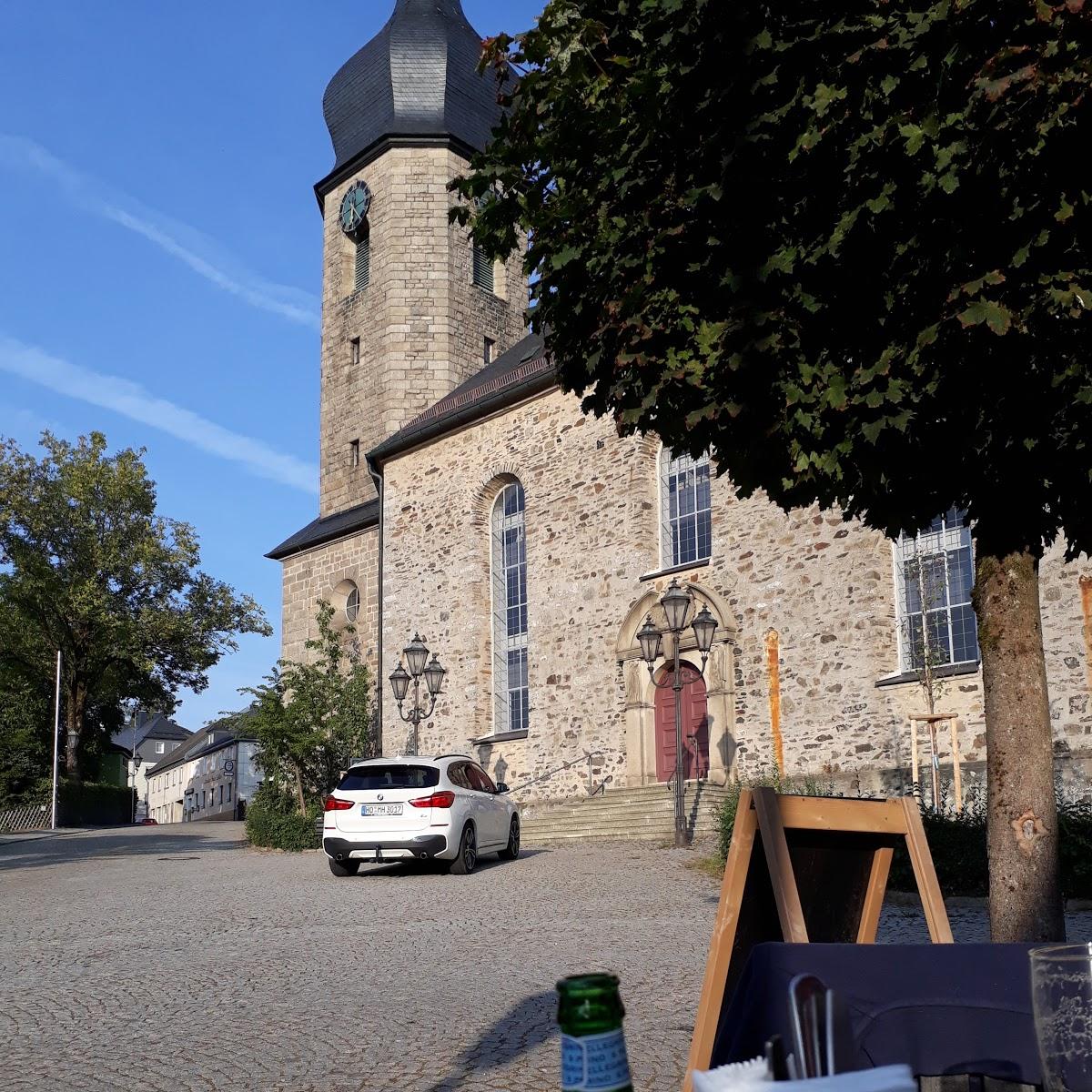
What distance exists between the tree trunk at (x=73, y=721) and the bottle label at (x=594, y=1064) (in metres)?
41.2

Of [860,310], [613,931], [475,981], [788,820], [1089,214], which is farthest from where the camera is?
[613,931]

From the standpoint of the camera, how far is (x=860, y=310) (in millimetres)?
5172

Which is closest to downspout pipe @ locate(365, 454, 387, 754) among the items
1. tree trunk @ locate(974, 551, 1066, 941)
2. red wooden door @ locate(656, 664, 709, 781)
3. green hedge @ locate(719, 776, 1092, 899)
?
red wooden door @ locate(656, 664, 709, 781)

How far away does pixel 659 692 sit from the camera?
2120 cm

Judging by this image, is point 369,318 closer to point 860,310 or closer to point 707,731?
point 707,731

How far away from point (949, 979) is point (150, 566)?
39146mm

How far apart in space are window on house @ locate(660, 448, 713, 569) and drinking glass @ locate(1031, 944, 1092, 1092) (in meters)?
18.8

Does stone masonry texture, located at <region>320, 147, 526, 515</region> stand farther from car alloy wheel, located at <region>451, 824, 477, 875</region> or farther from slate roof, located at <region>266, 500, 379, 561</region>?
car alloy wheel, located at <region>451, 824, 477, 875</region>

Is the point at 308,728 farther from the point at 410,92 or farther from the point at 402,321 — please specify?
the point at 410,92

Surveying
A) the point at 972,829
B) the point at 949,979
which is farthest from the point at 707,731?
the point at 949,979

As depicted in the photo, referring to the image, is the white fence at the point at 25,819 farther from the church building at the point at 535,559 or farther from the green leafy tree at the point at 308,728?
the green leafy tree at the point at 308,728

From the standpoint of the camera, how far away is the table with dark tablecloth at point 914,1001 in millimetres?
2734

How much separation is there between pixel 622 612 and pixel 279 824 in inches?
264

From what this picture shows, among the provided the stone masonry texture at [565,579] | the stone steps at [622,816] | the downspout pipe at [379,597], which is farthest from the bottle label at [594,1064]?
the downspout pipe at [379,597]
